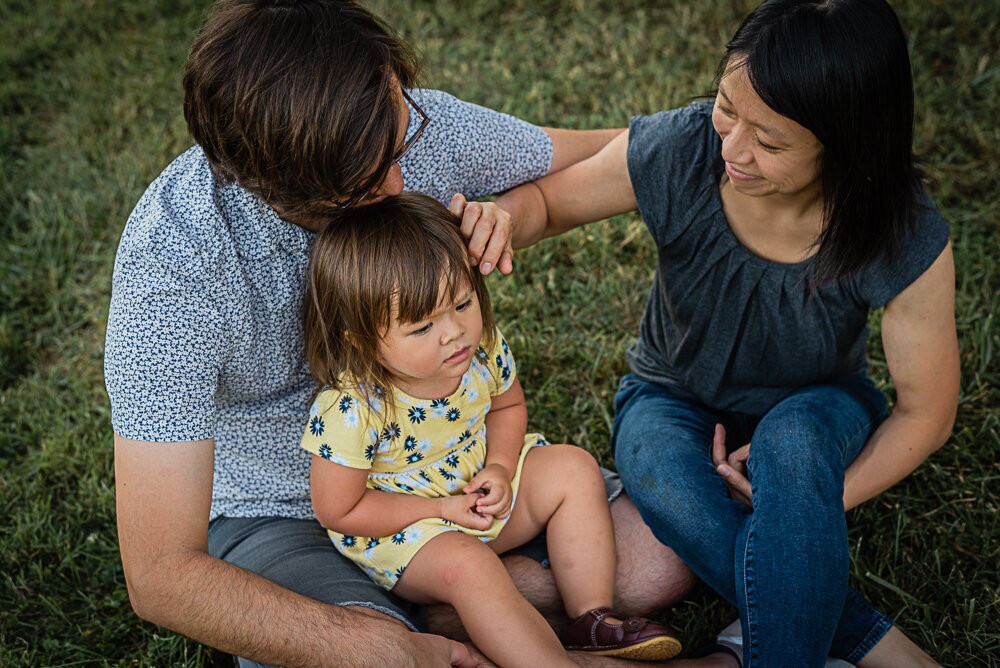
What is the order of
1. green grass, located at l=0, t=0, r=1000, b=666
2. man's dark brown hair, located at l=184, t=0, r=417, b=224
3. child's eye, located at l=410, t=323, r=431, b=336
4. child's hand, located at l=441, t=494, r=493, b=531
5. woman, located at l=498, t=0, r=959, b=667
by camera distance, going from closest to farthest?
man's dark brown hair, located at l=184, t=0, r=417, b=224 → woman, located at l=498, t=0, r=959, b=667 → child's eye, located at l=410, t=323, r=431, b=336 → child's hand, located at l=441, t=494, r=493, b=531 → green grass, located at l=0, t=0, r=1000, b=666

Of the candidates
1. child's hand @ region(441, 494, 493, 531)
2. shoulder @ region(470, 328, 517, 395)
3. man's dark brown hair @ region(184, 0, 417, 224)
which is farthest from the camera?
shoulder @ region(470, 328, 517, 395)

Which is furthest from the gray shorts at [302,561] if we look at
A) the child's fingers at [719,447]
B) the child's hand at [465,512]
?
the child's fingers at [719,447]

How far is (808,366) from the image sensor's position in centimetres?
225

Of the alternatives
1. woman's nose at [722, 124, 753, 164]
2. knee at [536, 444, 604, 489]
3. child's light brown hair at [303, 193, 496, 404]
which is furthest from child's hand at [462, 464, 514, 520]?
woman's nose at [722, 124, 753, 164]

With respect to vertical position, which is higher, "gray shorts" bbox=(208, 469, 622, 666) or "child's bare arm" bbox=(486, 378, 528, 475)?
"child's bare arm" bbox=(486, 378, 528, 475)

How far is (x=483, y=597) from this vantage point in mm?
1988

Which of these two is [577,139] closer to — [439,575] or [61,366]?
[439,575]

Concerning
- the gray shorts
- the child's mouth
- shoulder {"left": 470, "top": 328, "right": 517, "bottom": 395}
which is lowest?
the gray shorts

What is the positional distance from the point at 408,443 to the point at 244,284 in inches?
20.4

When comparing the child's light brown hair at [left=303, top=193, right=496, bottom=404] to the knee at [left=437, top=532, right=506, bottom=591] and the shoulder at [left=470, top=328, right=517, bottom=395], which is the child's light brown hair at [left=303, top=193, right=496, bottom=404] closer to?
the shoulder at [left=470, top=328, right=517, bottom=395]

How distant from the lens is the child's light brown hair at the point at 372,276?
188 cm

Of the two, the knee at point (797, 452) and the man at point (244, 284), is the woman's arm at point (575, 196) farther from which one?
the knee at point (797, 452)

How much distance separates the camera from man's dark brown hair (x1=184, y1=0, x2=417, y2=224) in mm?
1706

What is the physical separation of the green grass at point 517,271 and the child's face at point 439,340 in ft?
3.20
